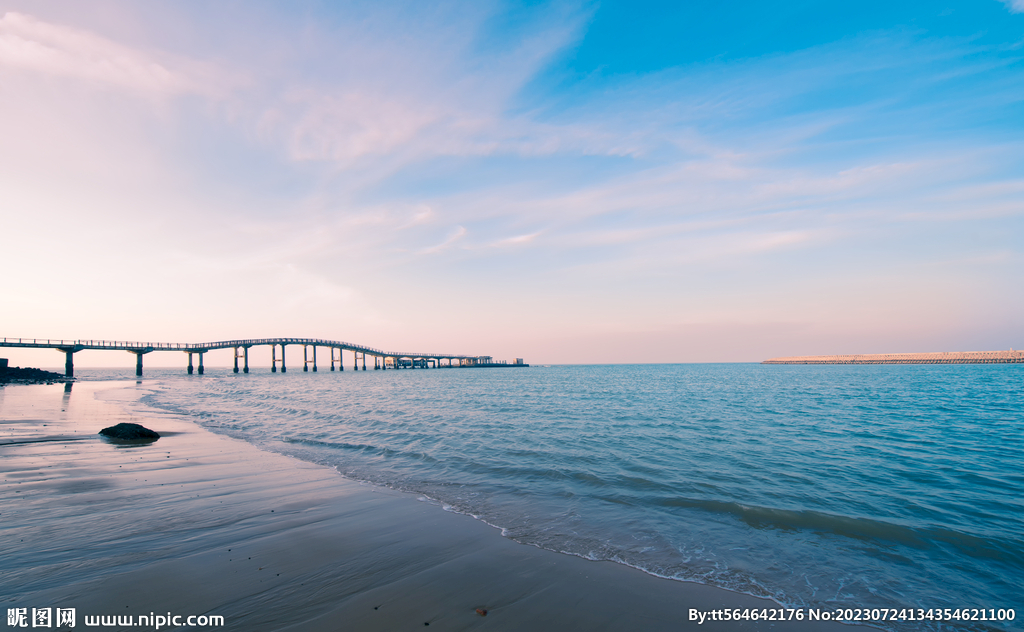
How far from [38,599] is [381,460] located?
988 cm

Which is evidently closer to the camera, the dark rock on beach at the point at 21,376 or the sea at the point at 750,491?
the sea at the point at 750,491

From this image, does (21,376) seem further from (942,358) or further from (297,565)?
(942,358)

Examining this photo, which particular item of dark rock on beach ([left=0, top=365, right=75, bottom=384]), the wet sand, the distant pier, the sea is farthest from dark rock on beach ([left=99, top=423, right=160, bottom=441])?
the distant pier

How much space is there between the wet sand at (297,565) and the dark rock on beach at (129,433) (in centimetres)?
619

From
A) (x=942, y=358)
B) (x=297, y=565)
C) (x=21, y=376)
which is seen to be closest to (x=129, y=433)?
(x=297, y=565)

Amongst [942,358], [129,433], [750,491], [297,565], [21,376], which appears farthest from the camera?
[942,358]

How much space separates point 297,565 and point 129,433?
15732mm

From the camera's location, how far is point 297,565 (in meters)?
6.25

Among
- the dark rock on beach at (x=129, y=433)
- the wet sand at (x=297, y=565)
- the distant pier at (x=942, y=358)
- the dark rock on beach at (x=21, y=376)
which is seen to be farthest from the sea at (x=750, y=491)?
the distant pier at (x=942, y=358)

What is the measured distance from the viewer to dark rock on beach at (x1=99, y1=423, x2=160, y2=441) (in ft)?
54.4

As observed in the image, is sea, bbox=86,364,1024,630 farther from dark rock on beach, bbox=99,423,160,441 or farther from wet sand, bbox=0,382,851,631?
dark rock on beach, bbox=99,423,160,441

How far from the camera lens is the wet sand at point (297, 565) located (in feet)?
16.6

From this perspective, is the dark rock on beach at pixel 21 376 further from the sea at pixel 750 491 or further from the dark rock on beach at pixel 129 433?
the dark rock on beach at pixel 129 433

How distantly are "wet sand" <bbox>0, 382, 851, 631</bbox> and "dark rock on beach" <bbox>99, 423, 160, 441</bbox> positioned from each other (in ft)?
20.3
